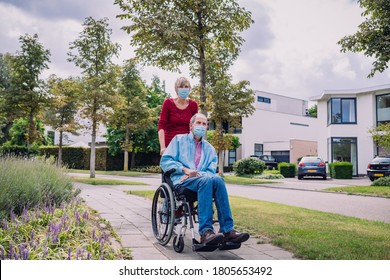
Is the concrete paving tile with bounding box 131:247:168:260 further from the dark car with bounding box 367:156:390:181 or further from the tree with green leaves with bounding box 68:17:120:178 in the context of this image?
the dark car with bounding box 367:156:390:181

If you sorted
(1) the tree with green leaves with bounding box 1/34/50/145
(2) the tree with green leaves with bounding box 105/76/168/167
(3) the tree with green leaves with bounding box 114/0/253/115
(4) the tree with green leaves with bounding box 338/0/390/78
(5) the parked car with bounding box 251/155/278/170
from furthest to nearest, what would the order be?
(5) the parked car with bounding box 251/155/278/170, (2) the tree with green leaves with bounding box 105/76/168/167, (1) the tree with green leaves with bounding box 1/34/50/145, (4) the tree with green leaves with bounding box 338/0/390/78, (3) the tree with green leaves with bounding box 114/0/253/115

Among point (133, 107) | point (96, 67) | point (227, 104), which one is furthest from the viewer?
point (133, 107)

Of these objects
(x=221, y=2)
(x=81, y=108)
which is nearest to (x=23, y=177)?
(x=221, y=2)

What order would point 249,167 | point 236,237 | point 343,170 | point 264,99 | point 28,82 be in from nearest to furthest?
1. point 236,237
2. point 28,82
3. point 343,170
4. point 249,167
5. point 264,99

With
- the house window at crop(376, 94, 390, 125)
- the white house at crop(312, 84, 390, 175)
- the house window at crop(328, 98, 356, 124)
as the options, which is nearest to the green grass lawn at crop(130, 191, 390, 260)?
the house window at crop(376, 94, 390, 125)

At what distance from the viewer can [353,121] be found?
2288 centimetres

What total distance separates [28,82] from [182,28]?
9.49m

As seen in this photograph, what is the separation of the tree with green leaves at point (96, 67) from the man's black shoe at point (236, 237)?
12.8 meters

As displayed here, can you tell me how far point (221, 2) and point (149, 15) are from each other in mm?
1601

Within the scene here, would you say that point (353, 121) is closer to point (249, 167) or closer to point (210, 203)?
point (249, 167)

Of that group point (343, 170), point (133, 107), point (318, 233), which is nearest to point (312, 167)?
point (343, 170)

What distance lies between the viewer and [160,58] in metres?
8.16

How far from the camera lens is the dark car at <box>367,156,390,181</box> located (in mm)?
15359
